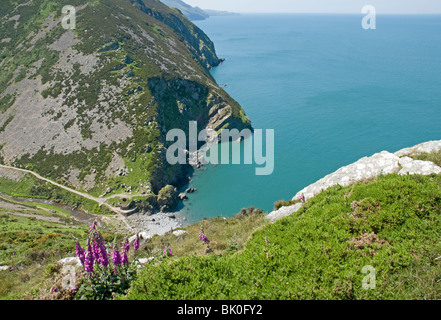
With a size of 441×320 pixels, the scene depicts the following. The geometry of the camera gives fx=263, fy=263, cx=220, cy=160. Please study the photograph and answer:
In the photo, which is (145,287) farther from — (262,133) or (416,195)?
(262,133)

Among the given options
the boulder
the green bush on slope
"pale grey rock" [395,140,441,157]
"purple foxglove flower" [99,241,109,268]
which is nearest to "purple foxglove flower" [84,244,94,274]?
"purple foxglove flower" [99,241,109,268]

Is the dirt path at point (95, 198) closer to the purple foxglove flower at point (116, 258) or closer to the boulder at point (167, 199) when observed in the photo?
the boulder at point (167, 199)

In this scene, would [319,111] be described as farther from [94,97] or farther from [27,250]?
[27,250]

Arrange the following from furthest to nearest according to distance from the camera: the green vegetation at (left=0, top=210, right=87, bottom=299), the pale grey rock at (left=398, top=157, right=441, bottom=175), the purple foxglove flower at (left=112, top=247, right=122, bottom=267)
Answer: the pale grey rock at (left=398, top=157, right=441, bottom=175) → the green vegetation at (left=0, top=210, right=87, bottom=299) → the purple foxglove flower at (left=112, top=247, right=122, bottom=267)

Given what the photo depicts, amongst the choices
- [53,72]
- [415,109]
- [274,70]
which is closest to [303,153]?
[415,109]

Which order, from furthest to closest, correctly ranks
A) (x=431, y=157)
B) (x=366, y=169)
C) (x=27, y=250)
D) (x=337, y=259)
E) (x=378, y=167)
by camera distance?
(x=27, y=250) < (x=366, y=169) < (x=378, y=167) < (x=431, y=157) < (x=337, y=259)

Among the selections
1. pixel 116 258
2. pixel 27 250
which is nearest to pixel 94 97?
pixel 27 250

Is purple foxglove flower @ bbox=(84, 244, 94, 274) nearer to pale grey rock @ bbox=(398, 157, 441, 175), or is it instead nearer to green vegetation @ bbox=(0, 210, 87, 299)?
green vegetation @ bbox=(0, 210, 87, 299)
